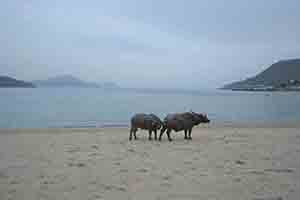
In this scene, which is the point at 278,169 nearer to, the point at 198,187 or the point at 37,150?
the point at 198,187

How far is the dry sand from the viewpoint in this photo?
6.28 metres

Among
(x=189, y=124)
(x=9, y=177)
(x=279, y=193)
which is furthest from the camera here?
(x=189, y=124)

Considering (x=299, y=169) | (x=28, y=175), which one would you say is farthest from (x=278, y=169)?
(x=28, y=175)

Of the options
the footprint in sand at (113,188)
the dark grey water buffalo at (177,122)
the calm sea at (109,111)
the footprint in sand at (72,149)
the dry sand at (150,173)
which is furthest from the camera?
the calm sea at (109,111)

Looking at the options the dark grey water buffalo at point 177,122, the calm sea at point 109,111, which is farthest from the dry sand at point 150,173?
the calm sea at point 109,111

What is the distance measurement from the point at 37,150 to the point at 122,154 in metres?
3.69

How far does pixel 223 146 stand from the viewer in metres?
12.7

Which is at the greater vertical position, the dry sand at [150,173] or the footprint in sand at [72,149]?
the dry sand at [150,173]

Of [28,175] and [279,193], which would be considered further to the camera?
[28,175]

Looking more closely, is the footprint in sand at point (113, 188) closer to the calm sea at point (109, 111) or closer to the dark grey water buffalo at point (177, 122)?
the dark grey water buffalo at point (177, 122)

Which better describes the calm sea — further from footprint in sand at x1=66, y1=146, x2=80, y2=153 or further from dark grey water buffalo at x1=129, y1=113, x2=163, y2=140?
footprint in sand at x1=66, y1=146, x2=80, y2=153

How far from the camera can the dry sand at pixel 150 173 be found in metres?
6.28

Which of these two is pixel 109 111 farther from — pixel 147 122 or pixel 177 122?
pixel 177 122

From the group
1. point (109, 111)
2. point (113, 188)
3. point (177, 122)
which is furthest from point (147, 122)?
point (109, 111)
